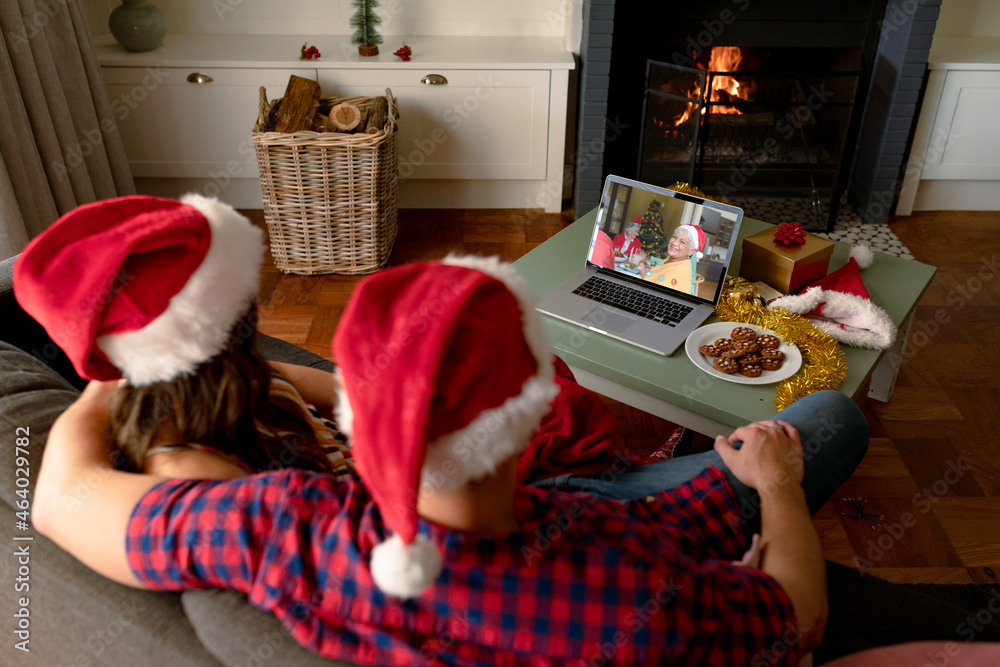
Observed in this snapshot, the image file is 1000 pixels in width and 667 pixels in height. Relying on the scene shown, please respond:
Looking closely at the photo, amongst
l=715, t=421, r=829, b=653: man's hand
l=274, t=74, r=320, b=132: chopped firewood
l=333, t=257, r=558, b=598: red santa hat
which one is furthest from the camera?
l=274, t=74, r=320, b=132: chopped firewood

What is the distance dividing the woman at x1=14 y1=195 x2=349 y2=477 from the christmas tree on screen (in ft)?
Answer: 3.35

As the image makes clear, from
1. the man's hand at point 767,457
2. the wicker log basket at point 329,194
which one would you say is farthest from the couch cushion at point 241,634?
the wicker log basket at point 329,194

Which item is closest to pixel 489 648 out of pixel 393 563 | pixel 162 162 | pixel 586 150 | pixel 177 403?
pixel 393 563

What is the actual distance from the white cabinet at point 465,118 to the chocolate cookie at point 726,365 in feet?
5.51

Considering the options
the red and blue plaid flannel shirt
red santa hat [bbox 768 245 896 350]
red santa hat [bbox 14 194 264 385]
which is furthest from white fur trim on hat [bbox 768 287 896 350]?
red santa hat [bbox 14 194 264 385]

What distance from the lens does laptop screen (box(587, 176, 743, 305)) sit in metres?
1.64

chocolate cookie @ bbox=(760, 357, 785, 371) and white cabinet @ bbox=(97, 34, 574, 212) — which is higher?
white cabinet @ bbox=(97, 34, 574, 212)

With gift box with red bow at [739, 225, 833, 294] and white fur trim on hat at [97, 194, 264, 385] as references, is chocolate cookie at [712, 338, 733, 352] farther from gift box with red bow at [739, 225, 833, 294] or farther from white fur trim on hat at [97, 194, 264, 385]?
A: white fur trim on hat at [97, 194, 264, 385]

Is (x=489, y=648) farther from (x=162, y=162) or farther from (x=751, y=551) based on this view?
(x=162, y=162)

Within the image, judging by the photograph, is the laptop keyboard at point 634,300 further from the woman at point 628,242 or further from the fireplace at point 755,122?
the fireplace at point 755,122

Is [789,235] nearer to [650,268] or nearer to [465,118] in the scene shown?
[650,268]

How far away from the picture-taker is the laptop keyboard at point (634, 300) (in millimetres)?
1660

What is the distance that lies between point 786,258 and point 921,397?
0.76 m

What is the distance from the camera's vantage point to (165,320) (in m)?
0.80
